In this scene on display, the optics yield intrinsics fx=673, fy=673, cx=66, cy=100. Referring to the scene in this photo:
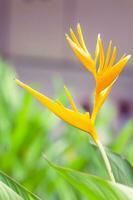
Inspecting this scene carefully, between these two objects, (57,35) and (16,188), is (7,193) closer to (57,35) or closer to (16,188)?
(16,188)

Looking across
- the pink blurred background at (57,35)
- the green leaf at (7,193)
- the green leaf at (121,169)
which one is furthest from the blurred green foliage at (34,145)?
the pink blurred background at (57,35)

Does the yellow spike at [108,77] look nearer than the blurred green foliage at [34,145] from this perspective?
Yes

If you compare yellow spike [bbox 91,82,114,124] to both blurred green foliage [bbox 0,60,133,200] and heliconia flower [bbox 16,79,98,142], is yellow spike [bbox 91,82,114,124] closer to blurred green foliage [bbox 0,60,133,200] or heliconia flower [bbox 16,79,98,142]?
heliconia flower [bbox 16,79,98,142]

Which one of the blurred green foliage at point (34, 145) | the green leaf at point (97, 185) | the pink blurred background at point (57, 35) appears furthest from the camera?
the pink blurred background at point (57, 35)

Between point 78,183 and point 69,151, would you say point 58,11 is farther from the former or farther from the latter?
point 78,183

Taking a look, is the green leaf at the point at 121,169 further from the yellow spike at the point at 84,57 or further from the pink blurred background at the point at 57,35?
the pink blurred background at the point at 57,35

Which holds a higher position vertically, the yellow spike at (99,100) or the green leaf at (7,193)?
the yellow spike at (99,100)
